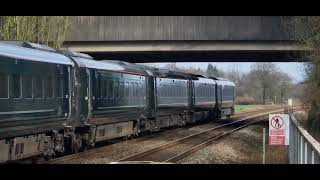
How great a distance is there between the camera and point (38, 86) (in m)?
14.1

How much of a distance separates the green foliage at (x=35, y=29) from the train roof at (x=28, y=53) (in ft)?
33.7

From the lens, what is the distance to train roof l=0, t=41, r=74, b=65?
1262 cm

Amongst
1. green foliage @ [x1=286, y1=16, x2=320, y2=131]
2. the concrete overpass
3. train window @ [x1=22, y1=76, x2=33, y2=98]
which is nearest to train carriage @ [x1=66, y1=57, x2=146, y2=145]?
train window @ [x1=22, y1=76, x2=33, y2=98]

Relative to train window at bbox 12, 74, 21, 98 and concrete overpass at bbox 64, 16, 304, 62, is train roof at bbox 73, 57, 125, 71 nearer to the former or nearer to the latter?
train window at bbox 12, 74, 21, 98

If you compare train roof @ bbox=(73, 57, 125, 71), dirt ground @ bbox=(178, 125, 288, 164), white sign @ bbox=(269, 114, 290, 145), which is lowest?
dirt ground @ bbox=(178, 125, 288, 164)

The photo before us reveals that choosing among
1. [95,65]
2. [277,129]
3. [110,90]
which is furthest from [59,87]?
[277,129]

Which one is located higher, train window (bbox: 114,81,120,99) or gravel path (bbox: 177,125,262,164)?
train window (bbox: 114,81,120,99)

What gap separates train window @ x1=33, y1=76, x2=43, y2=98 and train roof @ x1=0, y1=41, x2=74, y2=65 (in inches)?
17.9

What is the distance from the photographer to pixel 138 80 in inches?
968

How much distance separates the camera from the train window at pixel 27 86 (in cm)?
1333

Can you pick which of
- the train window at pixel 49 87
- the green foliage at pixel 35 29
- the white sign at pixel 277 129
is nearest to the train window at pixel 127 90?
the green foliage at pixel 35 29

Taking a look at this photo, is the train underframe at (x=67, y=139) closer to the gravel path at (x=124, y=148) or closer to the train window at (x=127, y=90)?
the gravel path at (x=124, y=148)
